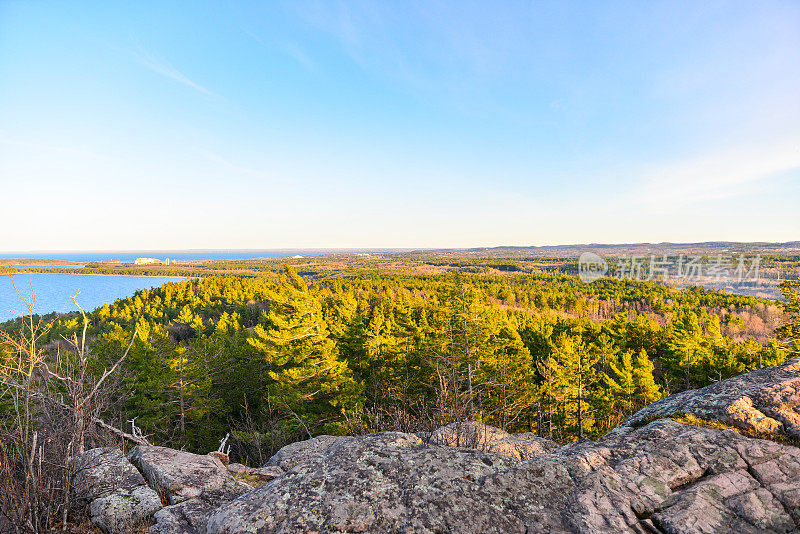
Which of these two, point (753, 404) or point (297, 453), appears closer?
point (753, 404)

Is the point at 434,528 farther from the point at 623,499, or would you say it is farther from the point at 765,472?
the point at 765,472

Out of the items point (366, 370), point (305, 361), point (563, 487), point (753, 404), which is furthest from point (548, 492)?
point (366, 370)

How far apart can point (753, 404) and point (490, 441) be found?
3.38 metres

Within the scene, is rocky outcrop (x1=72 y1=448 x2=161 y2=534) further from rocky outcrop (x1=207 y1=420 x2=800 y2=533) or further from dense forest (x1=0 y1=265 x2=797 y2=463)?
dense forest (x1=0 y1=265 x2=797 y2=463)

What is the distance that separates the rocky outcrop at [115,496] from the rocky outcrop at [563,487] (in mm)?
397

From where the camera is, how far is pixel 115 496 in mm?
4059

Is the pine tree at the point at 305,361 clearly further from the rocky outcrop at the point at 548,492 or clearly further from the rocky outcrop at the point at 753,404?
the rocky outcrop at the point at 753,404

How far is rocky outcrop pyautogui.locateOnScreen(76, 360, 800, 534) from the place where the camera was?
7.67 ft

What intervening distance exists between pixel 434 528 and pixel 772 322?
10706cm

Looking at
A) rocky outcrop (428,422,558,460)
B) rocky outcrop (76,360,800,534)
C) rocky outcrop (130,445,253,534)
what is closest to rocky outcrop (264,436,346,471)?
rocky outcrop (130,445,253,534)

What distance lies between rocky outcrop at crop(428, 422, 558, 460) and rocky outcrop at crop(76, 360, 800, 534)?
1.21 m

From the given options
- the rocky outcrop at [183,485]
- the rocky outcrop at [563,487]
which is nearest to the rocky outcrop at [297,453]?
the rocky outcrop at [183,485]

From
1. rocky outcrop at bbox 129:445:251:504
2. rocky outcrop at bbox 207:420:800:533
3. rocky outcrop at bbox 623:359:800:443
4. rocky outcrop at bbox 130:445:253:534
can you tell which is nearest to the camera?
rocky outcrop at bbox 207:420:800:533

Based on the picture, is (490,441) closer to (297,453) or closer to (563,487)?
(563,487)
